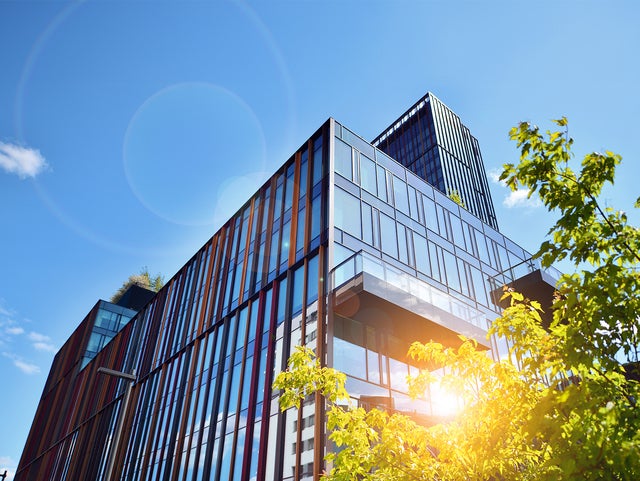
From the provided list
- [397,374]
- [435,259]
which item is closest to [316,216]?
[435,259]

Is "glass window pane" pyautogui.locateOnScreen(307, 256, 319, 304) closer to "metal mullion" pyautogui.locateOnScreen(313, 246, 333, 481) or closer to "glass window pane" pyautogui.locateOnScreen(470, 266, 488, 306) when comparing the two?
"metal mullion" pyautogui.locateOnScreen(313, 246, 333, 481)

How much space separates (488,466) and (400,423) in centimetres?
167

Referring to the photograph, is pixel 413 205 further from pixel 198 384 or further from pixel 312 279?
pixel 198 384

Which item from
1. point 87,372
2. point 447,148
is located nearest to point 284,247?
point 87,372

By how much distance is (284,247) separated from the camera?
22.6m

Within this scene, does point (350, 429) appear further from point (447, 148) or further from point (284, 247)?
point (447, 148)

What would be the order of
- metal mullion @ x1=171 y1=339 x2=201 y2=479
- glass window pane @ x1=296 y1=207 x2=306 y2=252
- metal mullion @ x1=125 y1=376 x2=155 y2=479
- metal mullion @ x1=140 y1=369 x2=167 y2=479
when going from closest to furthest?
glass window pane @ x1=296 y1=207 x2=306 y2=252, metal mullion @ x1=171 y1=339 x2=201 y2=479, metal mullion @ x1=140 y1=369 x2=167 y2=479, metal mullion @ x1=125 y1=376 x2=155 y2=479

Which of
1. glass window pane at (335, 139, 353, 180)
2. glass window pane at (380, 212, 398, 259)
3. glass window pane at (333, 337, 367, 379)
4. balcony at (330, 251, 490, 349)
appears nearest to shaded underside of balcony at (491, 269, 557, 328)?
balcony at (330, 251, 490, 349)

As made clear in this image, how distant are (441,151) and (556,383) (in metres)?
73.3

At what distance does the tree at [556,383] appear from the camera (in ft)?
13.5

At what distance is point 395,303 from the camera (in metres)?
17.3

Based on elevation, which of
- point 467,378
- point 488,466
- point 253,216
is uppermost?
point 253,216

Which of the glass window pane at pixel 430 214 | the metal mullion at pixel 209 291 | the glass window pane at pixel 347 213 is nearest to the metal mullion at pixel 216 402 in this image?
the metal mullion at pixel 209 291

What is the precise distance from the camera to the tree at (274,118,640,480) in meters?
4.10
